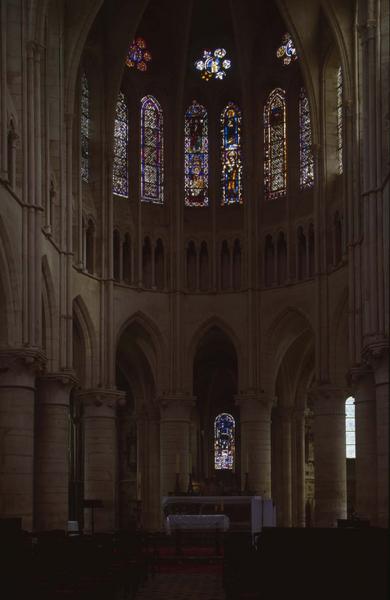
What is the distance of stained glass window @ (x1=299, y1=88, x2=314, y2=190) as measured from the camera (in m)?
46.3

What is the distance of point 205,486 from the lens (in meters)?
46.5

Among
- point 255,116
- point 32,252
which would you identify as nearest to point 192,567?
point 32,252

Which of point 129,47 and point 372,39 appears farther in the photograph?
point 129,47

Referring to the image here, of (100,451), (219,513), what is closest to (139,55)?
(100,451)

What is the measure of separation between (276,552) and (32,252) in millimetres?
19266

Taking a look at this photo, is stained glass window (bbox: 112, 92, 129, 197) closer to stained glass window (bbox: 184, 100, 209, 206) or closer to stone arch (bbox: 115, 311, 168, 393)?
stained glass window (bbox: 184, 100, 209, 206)

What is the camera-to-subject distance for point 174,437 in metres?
46.2

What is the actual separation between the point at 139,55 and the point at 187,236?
8.13 m

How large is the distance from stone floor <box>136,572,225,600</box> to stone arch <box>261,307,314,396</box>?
19867 millimetres

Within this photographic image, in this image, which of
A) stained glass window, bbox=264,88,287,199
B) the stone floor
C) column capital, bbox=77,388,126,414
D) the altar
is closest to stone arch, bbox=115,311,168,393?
column capital, bbox=77,388,126,414

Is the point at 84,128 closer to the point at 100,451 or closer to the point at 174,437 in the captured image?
the point at 100,451

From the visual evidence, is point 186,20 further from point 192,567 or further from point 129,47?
point 192,567

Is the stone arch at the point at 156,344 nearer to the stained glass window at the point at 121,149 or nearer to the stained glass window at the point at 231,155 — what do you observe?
the stained glass window at the point at 121,149

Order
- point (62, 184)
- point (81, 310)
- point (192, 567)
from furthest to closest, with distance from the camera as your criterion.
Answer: point (81, 310) → point (62, 184) → point (192, 567)
